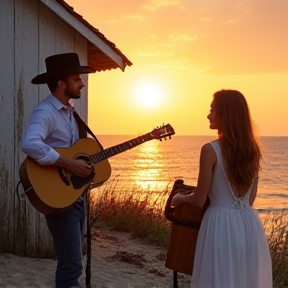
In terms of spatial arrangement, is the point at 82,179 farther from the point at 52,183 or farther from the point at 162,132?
the point at 162,132

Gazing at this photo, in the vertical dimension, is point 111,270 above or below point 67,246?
below

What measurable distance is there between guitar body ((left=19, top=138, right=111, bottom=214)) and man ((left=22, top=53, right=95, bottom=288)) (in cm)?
6

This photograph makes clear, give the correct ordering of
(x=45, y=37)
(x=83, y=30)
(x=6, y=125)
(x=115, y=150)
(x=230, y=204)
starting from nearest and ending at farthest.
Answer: (x=230, y=204)
(x=115, y=150)
(x=6, y=125)
(x=45, y=37)
(x=83, y=30)

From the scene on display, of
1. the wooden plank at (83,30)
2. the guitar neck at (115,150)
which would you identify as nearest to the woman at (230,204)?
the guitar neck at (115,150)

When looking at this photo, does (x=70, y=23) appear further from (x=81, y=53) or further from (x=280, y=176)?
(x=280, y=176)

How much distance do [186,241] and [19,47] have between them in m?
3.79

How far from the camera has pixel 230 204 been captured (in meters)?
4.11

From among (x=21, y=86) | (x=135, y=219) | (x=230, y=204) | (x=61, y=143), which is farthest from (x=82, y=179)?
(x=135, y=219)

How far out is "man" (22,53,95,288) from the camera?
4254 millimetres

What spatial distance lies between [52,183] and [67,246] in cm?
53

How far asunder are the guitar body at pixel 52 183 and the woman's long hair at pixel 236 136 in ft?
4.32

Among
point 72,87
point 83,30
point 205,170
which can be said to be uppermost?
point 83,30

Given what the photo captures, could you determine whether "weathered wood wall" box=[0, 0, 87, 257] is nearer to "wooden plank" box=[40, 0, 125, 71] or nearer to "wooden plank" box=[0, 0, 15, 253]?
"wooden plank" box=[0, 0, 15, 253]

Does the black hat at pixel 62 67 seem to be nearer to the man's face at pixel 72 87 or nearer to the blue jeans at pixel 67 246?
the man's face at pixel 72 87
